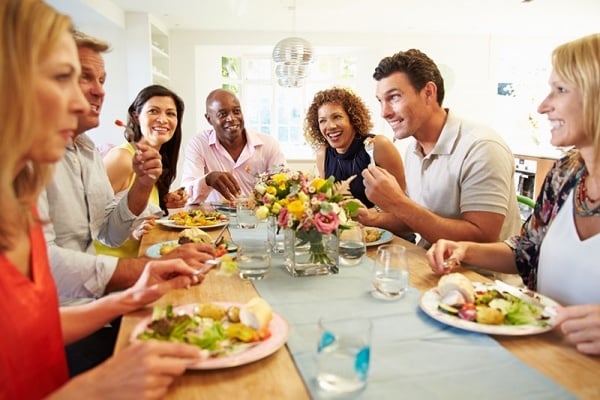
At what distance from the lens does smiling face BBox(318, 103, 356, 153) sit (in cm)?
292

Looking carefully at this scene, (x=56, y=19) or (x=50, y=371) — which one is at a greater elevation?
(x=56, y=19)

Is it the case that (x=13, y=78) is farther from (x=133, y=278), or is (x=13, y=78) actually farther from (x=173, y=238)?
(x=173, y=238)

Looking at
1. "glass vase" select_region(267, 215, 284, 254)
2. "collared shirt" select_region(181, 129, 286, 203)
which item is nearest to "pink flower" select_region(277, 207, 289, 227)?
"glass vase" select_region(267, 215, 284, 254)

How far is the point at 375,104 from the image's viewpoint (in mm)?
7262

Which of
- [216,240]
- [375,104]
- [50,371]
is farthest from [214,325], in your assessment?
[375,104]

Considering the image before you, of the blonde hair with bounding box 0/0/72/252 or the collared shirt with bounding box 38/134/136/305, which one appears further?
the collared shirt with bounding box 38/134/136/305

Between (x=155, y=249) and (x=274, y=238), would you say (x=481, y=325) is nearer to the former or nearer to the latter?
(x=274, y=238)

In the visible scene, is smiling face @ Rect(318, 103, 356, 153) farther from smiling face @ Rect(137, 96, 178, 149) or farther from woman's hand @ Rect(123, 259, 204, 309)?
woman's hand @ Rect(123, 259, 204, 309)

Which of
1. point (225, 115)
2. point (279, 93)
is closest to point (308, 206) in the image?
point (225, 115)

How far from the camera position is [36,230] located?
3.02 feet

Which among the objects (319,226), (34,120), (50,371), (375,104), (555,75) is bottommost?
(50,371)

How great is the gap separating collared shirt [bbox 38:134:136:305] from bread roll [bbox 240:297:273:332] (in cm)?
51

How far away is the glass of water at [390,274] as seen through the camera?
118 cm

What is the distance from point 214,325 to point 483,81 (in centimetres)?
754
